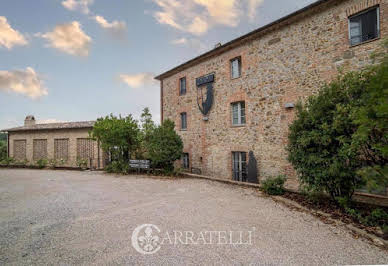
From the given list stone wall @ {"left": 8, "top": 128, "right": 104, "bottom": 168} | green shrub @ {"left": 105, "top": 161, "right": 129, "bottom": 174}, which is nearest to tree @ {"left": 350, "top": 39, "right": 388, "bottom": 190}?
green shrub @ {"left": 105, "top": 161, "right": 129, "bottom": 174}

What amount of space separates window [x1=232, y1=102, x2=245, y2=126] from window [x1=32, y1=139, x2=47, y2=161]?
16568 mm

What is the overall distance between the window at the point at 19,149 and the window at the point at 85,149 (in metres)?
6.29

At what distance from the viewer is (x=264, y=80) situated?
8.75m

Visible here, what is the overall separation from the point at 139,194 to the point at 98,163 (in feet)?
31.1

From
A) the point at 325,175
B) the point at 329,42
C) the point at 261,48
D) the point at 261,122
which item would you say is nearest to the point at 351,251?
the point at 325,175

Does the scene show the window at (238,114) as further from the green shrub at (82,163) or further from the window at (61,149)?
the window at (61,149)

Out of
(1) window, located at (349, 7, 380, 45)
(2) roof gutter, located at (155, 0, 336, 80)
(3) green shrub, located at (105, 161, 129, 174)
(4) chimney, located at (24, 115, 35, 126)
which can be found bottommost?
(3) green shrub, located at (105, 161, 129, 174)

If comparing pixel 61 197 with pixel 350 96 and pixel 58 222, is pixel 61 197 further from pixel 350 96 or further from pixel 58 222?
pixel 350 96

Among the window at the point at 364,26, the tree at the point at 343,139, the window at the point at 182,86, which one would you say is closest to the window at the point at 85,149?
the window at the point at 182,86

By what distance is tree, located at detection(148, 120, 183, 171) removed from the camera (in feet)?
34.6

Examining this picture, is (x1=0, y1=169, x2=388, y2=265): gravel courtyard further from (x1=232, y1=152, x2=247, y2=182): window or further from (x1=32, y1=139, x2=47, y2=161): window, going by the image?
(x1=32, y1=139, x2=47, y2=161): window

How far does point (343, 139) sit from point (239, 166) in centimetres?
560

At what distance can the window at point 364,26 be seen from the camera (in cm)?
596

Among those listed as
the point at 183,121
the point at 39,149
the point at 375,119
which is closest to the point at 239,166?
the point at 183,121
